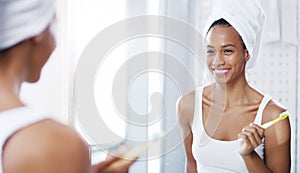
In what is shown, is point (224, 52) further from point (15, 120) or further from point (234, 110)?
point (15, 120)

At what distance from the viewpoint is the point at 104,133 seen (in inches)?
37.8

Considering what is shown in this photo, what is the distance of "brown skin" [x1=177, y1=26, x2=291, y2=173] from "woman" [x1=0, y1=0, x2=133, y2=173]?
38 cm

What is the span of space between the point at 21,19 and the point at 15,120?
0.70 ft

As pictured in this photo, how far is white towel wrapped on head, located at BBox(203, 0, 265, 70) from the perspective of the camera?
1.13m

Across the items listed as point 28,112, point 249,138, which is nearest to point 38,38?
point 28,112

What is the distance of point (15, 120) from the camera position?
2.75 ft

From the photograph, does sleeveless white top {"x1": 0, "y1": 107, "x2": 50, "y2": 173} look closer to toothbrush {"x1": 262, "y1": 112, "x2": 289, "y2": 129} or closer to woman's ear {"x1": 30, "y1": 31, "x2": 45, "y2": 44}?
woman's ear {"x1": 30, "y1": 31, "x2": 45, "y2": 44}

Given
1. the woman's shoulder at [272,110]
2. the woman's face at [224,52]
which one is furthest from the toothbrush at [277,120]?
the woman's face at [224,52]

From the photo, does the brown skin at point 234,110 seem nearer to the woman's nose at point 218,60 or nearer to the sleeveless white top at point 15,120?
the woman's nose at point 218,60

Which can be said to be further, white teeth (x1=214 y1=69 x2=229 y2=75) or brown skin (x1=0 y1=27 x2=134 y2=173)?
white teeth (x1=214 y1=69 x2=229 y2=75)

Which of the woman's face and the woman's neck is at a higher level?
the woman's face

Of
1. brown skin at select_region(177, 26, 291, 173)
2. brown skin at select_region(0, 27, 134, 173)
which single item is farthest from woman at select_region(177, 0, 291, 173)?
brown skin at select_region(0, 27, 134, 173)

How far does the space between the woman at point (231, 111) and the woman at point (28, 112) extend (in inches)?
14.5

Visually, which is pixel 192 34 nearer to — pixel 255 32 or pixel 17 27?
pixel 255 32
